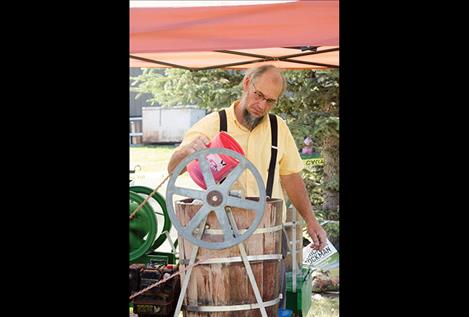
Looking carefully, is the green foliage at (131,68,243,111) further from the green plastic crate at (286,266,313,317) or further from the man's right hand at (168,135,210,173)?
the green plastic crate at (286,266,313,317)

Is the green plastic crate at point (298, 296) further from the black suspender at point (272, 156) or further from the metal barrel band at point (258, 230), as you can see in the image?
the metal barrel band at point (258, 230)

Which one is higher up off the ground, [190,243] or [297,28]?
[297,28]

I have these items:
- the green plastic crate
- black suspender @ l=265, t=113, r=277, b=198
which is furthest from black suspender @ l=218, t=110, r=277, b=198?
the green plastic crate

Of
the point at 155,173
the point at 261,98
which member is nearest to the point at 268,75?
the point at 261,98

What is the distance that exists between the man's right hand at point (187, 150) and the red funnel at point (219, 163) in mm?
56

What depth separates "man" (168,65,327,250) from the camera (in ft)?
13.9

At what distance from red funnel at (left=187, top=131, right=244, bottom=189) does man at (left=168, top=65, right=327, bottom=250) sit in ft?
0.87

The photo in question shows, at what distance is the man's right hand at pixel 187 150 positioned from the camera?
12.8 feet

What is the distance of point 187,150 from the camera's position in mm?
4043

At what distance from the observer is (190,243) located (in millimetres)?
3709

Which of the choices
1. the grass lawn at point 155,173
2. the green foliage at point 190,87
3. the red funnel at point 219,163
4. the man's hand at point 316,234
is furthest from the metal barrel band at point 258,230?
the green foliage at point 190,87
